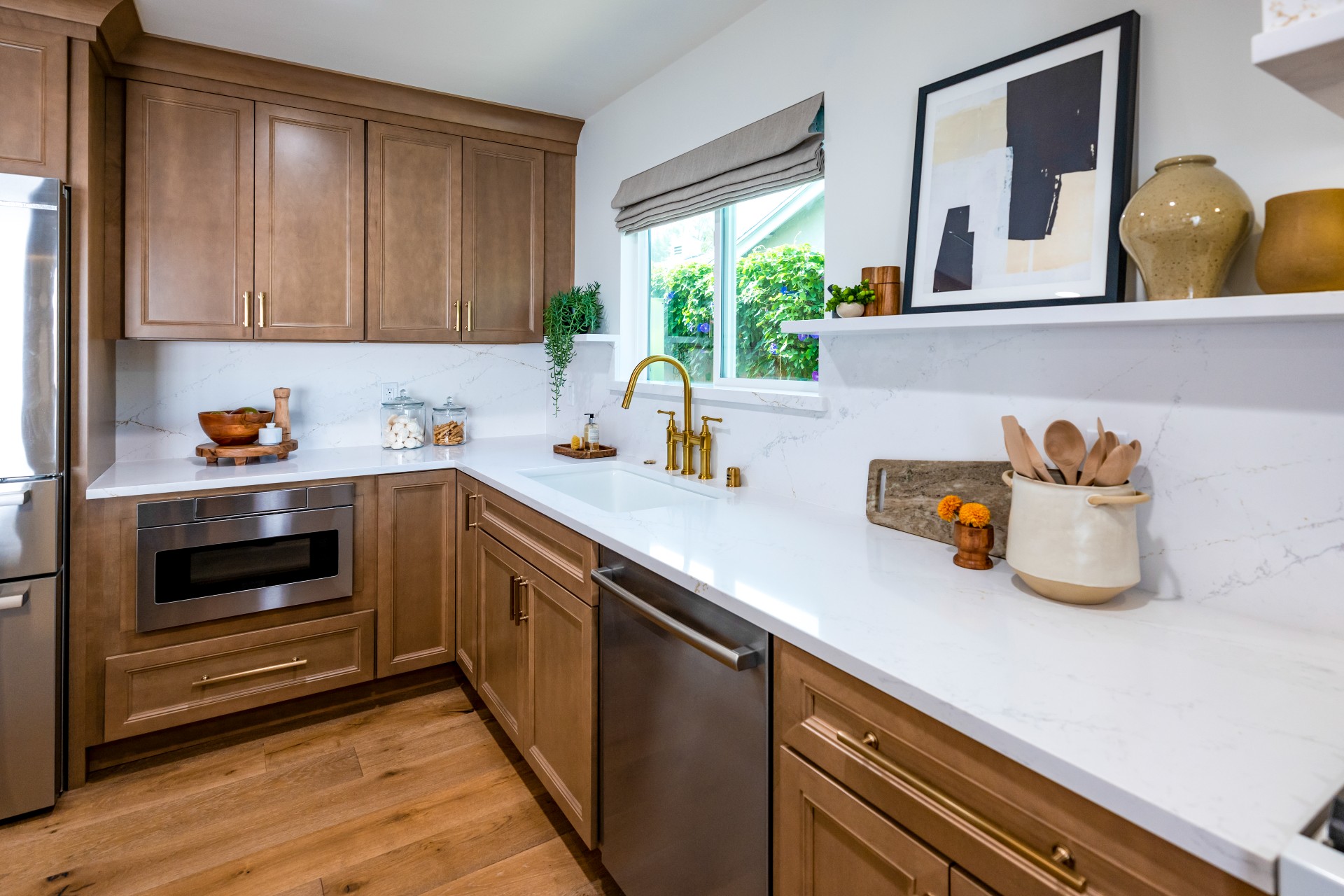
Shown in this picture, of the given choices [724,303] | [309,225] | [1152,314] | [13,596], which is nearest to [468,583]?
[13,596]

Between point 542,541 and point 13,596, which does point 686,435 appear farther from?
point 13,596

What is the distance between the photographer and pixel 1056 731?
83 cm

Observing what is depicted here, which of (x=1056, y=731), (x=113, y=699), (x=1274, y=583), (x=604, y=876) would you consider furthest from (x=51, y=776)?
(x=1274, y=583)

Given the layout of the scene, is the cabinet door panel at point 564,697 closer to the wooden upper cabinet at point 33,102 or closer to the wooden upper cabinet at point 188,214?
the wooden upper cabinet at point 188,214

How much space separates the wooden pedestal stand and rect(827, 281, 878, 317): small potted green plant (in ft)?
7.28

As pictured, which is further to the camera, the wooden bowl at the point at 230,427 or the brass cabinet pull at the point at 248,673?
the wooden bowl at the point at 230,427

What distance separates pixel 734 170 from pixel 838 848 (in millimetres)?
1931

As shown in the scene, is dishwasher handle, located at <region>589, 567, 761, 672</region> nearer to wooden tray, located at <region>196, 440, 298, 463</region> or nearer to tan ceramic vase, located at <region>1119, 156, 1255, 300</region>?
tan ceramic vase, located at <region>1119, 156, 1255, 300</region>

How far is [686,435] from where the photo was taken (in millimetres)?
2506

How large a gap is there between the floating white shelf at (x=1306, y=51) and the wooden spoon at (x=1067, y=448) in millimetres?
650

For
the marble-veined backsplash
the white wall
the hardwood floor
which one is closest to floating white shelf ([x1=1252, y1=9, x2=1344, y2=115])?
the white wall

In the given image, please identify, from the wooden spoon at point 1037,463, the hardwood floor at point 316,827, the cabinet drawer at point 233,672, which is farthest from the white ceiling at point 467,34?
the hardwood floor at point 316,827

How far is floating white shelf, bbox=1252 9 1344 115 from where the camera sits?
2.36 ft

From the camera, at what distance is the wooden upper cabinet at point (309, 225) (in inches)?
111
